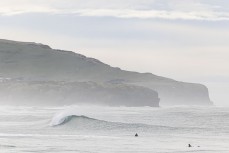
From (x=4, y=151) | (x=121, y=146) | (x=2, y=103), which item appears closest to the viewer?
(x=4, y=151)

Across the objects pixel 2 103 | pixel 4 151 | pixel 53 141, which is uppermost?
pixel 2 103

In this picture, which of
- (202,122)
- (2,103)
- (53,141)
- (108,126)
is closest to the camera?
(53,141)

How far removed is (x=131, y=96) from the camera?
200 metres

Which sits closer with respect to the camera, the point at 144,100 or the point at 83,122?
the point at 83,122

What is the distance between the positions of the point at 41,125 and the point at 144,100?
120 meters

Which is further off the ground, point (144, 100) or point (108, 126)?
point (144, 100)

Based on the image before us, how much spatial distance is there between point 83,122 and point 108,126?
4709mm

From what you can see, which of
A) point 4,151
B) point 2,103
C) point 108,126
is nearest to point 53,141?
point 4,151

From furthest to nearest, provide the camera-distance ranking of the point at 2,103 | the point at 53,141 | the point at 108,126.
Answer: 1. the point at 2,103
2. the point at 108,126
3. the point at 53,141

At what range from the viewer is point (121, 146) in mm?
47125

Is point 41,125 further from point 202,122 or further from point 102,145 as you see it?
point 102,145

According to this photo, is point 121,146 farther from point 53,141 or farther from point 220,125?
point 220,125

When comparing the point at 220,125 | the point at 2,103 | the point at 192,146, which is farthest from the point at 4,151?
the point at 2,103

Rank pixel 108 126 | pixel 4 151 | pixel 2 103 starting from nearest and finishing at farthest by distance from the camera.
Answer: pixel 4 151 < pixel 108 126 < pixel 2 103
